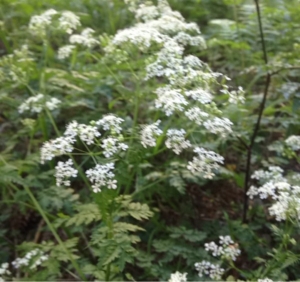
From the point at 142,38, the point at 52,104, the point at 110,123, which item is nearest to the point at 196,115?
the point at 110,123

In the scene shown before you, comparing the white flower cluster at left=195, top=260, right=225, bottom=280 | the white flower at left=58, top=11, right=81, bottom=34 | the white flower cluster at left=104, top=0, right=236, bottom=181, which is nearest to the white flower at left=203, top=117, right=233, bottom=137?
the white flower cluster at left=104, top=0, right=236, bottom=181

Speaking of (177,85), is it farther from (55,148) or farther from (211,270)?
(211,270)

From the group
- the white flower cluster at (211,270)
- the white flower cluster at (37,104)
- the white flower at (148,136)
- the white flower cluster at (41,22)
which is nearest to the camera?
the white flower at (148,136)

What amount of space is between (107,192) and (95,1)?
84.5 inches

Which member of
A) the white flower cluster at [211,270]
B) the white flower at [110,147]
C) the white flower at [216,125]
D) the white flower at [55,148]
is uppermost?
the white flower at [216,125]

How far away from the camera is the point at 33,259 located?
1.85 metres

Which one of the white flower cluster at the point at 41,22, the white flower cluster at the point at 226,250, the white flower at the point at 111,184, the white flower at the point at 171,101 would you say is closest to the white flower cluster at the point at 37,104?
the white flower cluster at the point at 41,22

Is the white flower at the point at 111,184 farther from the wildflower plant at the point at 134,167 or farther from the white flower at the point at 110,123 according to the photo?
the white flower at the point at 110,123

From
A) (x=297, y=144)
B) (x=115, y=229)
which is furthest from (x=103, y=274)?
(x=297, y=144)

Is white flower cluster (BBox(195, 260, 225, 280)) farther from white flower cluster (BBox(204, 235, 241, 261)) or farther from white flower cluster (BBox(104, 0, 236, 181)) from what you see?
white flower cluster (BBox(104, 0, 236, 181))

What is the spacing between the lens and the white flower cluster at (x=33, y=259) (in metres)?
1.83

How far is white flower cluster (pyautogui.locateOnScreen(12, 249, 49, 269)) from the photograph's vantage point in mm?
1826

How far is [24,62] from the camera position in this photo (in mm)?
2301

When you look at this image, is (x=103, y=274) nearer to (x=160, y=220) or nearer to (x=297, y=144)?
(x=160, y=220)
